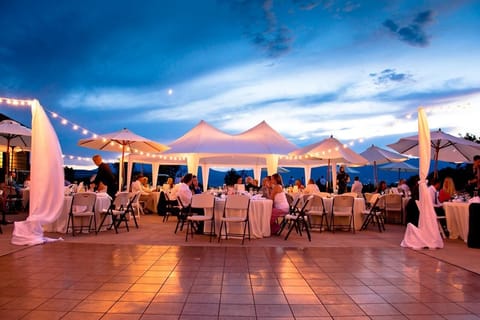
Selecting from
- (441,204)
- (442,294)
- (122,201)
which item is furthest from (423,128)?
(122,201)

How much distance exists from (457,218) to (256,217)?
406 centimetres

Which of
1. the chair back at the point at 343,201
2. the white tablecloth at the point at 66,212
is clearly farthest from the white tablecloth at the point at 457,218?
the white tablecloth at the point at 66,212

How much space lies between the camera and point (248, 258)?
561cm

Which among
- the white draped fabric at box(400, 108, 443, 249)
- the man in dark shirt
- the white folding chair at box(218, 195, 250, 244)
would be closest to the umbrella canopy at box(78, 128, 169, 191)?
the man in dark shirt

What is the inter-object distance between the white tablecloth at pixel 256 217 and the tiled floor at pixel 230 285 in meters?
1.36

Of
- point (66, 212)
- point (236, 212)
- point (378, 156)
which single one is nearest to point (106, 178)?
point (66, 212)

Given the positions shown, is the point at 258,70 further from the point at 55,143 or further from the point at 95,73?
the point at 55,143

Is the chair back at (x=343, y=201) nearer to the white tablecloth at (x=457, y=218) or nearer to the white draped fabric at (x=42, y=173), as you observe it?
the white tablecloth at (x=457, y=218)

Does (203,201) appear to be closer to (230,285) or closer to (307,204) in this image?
(307,204)

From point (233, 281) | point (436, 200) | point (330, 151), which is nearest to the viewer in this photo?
point (233, 281)

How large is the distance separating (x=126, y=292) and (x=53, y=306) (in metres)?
0.67

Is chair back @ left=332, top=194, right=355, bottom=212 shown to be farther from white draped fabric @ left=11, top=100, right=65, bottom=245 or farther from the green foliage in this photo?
white draped fabric @ left=11, top=100, right=65, bottom=245

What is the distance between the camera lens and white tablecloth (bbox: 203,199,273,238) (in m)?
7.47

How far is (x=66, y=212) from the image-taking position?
788cm
